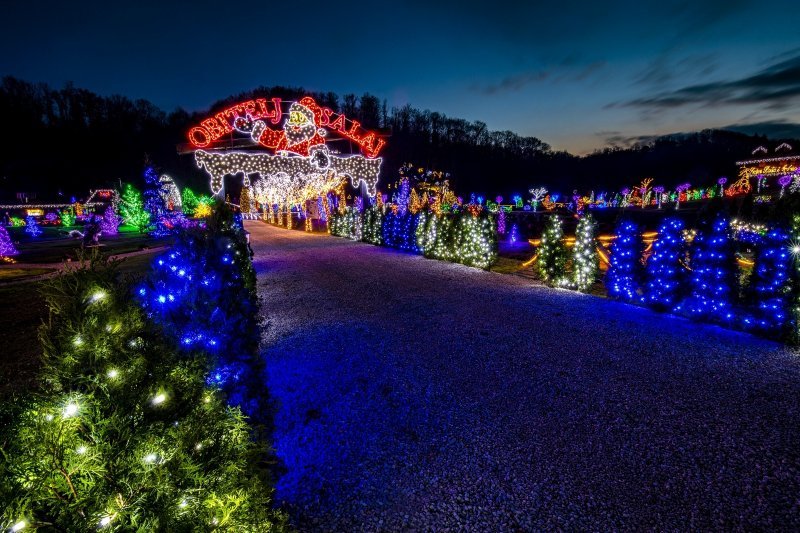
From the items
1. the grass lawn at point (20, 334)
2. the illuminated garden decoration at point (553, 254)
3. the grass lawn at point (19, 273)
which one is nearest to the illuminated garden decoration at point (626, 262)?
the illuminated garden decoration at point (553, 254)

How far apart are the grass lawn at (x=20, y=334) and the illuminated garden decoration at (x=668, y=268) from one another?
808 centimetres

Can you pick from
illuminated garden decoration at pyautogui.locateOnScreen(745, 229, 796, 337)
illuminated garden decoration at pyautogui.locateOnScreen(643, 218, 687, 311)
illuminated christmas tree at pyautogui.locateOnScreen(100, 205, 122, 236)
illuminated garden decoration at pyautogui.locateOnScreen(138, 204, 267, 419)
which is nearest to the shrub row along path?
illuminated garden decoration at pyautogui.locateOnScreen(745, 229, 796, 337)

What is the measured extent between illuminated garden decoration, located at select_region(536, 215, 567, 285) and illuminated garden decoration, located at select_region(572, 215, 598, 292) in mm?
284

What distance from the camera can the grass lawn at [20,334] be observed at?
4574 mm

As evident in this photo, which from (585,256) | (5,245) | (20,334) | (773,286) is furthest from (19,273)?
(773,286)

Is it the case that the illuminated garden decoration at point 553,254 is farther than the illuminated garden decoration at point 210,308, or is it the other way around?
the illuminated garden decoration at point 553,254

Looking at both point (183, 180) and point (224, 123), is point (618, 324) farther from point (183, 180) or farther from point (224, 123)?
point (183, 180)

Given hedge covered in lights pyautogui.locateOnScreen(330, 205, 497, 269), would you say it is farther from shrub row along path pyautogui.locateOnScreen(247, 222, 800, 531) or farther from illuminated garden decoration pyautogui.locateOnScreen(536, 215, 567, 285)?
shrub row along path pyautogui.locateOnScreen(247, 222, 800, 531)

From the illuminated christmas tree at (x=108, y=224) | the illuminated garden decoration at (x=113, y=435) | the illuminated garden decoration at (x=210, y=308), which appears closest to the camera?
the illuminated garden decoration at (x=113, y=435)

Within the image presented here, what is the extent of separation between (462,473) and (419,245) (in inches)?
511

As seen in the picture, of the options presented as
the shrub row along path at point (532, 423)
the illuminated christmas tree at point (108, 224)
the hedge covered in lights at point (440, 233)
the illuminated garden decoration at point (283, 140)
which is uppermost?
the illuminated garden decoration at point (283, 140)

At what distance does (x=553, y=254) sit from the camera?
30.5 feet

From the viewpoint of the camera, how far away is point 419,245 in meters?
15.6

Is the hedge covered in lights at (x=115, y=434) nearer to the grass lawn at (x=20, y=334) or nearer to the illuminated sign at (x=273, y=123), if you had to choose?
the grass lawn at (x=20, y=334)
